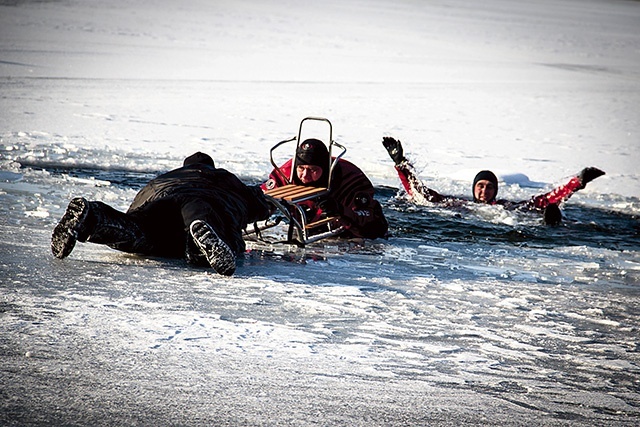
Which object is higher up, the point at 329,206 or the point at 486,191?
the point at 486,191

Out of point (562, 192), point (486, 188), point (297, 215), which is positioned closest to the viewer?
point (297, 215)

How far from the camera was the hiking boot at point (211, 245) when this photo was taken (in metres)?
4.48

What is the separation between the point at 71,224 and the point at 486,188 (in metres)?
4.75

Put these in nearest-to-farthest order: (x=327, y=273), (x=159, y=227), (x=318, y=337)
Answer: (x=318, y=337) → (x=159, y=227) → (x=327, y=273)

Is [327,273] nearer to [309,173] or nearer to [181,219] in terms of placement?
[181,219]

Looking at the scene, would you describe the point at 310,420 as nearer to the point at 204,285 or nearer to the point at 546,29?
the point at 204,285

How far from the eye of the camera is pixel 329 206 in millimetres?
6383

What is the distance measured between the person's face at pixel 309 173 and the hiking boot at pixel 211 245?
6.84 feet

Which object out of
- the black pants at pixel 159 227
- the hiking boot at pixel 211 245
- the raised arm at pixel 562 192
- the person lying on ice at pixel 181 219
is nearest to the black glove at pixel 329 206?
the person lying on ice at pixel 181 219

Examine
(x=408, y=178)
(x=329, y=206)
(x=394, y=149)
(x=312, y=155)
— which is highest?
(x=394, y=149)

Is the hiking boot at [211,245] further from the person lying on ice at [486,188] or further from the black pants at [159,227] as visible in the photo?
the person lying on ice at [486,188]

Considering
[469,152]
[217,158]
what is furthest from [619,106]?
[217,158]

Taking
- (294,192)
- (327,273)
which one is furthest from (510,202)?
(327,273)

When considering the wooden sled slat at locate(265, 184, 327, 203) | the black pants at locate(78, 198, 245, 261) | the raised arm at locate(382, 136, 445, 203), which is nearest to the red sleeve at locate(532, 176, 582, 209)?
the raised arm at locate(382, 136, 445, 203)
